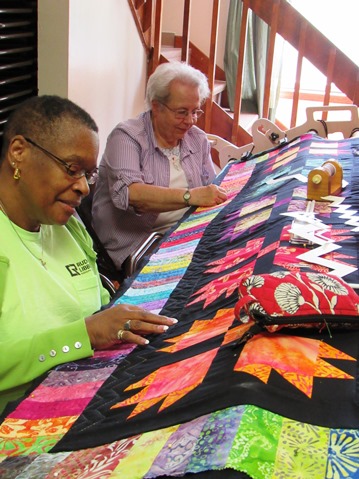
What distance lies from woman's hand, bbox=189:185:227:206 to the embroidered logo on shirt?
91 centimetres

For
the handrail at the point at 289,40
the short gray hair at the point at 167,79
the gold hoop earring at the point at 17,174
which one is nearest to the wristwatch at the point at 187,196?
the short gray hair at the point at 167,79

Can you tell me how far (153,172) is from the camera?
2.57 meters

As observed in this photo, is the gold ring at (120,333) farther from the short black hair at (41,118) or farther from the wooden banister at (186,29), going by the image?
the wooden banister at (186,29)

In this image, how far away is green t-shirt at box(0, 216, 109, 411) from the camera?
129 centimetres

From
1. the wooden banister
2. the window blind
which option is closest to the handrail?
the wooden banister

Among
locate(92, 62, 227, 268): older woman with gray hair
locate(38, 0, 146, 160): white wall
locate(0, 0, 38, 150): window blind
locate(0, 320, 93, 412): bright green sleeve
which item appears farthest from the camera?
locate(38, 0, 146, 160): white wall

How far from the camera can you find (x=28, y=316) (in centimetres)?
135

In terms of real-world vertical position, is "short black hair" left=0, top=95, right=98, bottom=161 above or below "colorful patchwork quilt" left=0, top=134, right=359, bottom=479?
above

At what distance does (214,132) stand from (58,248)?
2731 mm

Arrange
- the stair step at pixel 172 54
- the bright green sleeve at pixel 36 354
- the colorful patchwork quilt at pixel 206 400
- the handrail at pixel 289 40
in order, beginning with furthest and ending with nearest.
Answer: the stair step at pixel 172 54
the handrail at pixel 289 40
the bright green sleeve at pixel 36 354
the colorful patchwork quilt at pixel 206 400

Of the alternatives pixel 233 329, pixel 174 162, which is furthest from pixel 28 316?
pixel 174 162

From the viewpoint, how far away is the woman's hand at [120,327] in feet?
4.42

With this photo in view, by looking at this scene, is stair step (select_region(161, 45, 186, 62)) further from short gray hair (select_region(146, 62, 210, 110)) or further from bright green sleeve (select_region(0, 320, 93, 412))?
bright green sleeve (select_region(0, 320, 93, 412))

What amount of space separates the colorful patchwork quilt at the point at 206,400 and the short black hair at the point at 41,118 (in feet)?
1.58
